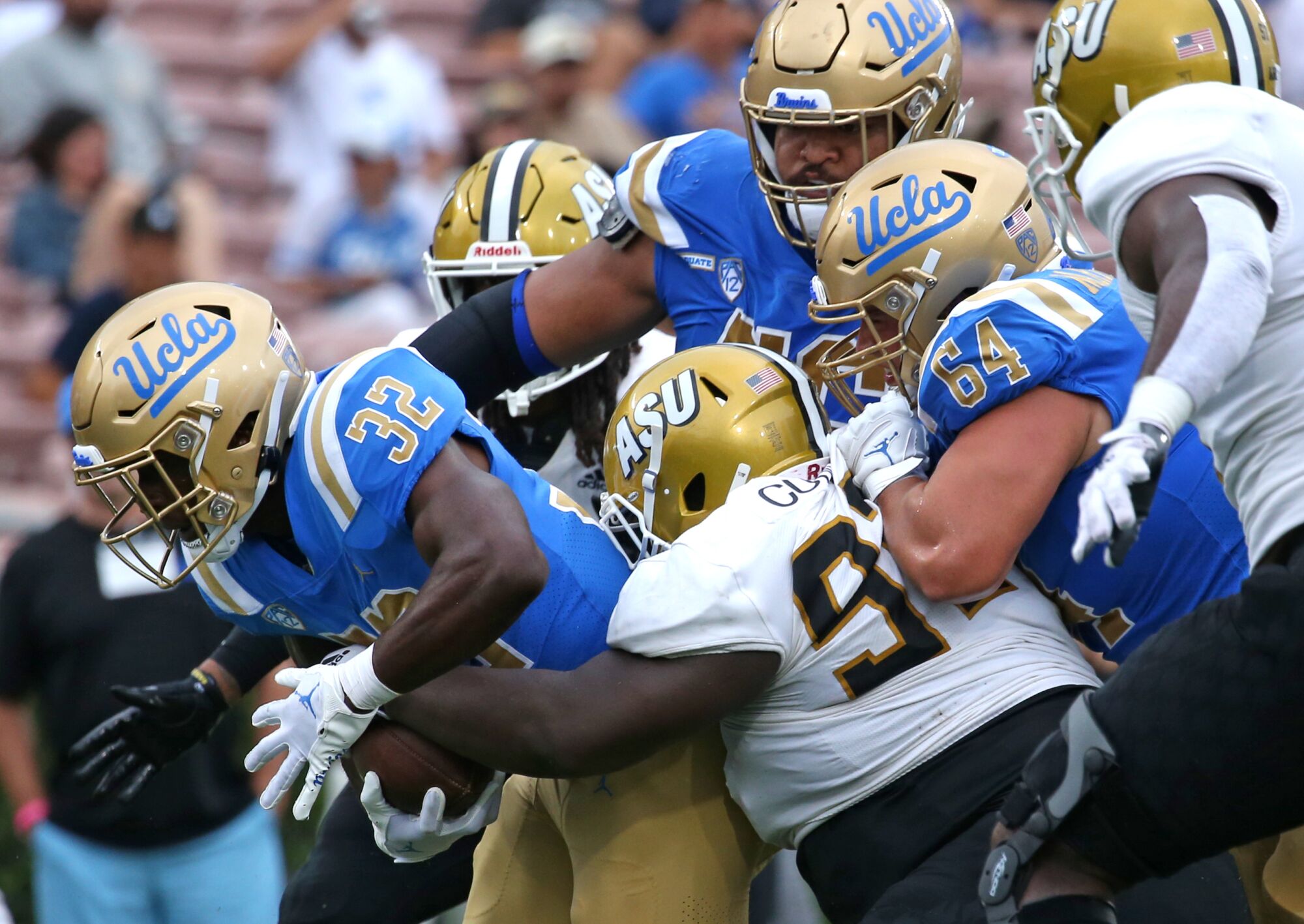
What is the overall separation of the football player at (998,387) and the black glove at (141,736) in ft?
5.25

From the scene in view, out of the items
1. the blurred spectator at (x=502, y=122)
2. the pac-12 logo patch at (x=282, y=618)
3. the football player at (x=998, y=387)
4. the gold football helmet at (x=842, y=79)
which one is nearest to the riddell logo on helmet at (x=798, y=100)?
the gold football helmet at (x=842, y=79)

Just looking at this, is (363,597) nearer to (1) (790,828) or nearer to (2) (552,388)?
(1) (790,828)

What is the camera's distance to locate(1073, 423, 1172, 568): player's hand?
2.17 metres

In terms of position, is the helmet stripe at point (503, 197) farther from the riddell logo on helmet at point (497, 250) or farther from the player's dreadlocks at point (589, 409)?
the player's dreadlocks at point (589, 409)

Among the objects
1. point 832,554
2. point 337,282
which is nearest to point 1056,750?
point 832,554

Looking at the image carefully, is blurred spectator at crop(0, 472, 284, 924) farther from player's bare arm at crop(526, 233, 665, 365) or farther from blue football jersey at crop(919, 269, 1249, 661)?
blue football jersey at crop(919, 269, 1249, 661)


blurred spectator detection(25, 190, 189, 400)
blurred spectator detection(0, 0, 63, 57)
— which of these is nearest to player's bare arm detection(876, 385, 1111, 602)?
blurred spectator detection(25, 190, 189, 400)

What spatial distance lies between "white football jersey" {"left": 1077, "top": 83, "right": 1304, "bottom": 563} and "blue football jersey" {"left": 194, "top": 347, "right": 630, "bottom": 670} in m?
1.16

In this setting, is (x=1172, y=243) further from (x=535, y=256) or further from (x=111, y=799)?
(x=111, y=799)

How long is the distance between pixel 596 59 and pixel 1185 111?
5.63 m

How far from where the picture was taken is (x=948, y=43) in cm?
368

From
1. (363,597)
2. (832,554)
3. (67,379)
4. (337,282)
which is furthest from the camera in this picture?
(337,282)

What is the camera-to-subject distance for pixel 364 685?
290 cm

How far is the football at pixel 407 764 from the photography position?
10.0 ft
